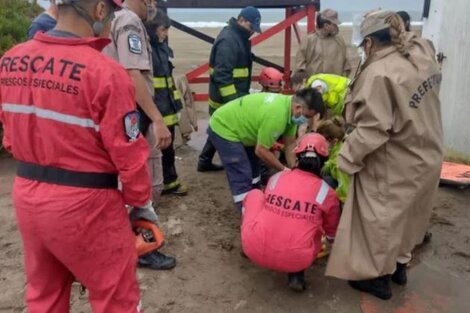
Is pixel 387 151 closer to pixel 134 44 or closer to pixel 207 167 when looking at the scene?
pixel 134 44

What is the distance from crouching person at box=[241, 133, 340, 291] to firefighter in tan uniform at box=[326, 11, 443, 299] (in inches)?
6.4

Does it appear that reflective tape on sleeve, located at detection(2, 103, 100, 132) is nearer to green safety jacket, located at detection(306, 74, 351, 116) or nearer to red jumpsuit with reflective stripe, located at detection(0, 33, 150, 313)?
red jumpsuit with reflective stripe, located at detection(0, 33, 150, 313)

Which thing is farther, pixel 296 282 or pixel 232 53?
pixel 232 53

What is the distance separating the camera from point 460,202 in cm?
477

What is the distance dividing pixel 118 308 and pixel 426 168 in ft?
6.31

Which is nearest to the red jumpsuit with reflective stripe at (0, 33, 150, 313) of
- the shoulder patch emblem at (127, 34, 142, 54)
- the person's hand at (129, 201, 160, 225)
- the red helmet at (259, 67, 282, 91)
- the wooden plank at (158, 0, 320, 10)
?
the person's hand at (129, 201, 160, 225)

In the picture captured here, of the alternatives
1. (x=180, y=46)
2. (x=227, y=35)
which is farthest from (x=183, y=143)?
(x=180, y=46)

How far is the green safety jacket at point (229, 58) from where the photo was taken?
16.6ft

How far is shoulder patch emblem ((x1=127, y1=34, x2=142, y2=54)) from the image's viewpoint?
3391mm

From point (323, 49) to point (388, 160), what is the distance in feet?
11.6

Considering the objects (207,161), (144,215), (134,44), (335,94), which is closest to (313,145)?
(335,94)

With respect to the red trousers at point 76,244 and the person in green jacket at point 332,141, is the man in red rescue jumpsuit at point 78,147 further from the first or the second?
the person in green jacket at point 332,141

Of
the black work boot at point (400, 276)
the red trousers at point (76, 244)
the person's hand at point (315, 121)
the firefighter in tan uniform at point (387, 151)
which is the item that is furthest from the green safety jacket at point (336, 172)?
the red trousers at point (76, 244)

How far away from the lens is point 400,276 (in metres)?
3.46
